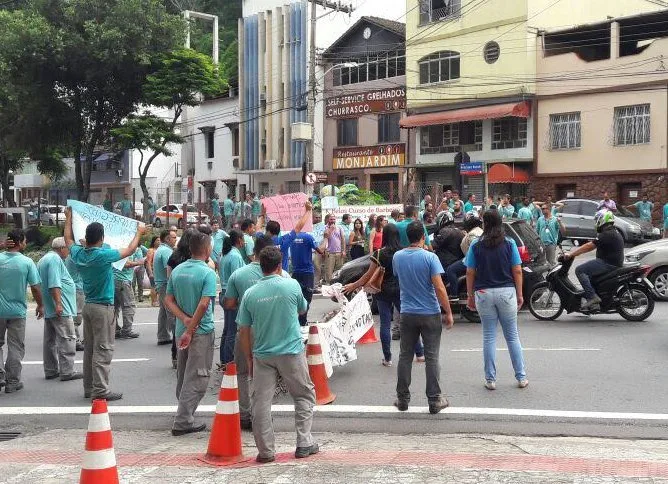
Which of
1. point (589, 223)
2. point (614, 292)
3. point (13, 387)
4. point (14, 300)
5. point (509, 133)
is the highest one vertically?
point (509, 133)

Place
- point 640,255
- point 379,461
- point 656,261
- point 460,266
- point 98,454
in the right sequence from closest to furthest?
1. point 98,454
2. point 379,461
3. point 460,266
4. point 656,261
5. point 640,255

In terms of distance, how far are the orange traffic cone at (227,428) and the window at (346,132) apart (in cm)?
3725

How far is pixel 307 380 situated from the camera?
6.56m

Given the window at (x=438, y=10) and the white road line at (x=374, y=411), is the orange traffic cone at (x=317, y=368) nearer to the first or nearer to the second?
the white road line at (x=374, y=411)

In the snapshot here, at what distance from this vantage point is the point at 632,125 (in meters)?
31.3

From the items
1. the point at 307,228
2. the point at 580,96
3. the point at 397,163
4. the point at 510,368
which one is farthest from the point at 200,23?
the point at 510,368

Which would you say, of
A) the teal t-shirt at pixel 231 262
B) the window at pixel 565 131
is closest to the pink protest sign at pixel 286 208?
the teal t-shirt at pixel 231 262

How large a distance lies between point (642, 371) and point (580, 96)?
83.1 ft

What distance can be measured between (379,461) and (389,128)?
35.8m

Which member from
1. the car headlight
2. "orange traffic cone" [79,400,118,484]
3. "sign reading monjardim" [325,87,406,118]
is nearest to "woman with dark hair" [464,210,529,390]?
"orange traffic cone" [79,400,118,484]

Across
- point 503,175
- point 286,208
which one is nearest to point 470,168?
point 503,175

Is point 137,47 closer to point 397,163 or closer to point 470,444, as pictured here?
point 397,163

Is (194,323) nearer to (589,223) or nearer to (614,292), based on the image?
(614,292)

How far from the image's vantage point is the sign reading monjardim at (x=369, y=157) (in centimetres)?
4084
